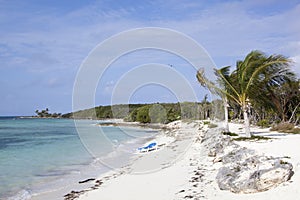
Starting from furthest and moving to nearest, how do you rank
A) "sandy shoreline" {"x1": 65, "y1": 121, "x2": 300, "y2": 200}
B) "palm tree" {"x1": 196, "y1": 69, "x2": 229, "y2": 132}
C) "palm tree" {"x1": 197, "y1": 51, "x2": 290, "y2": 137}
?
"palm tree" {"x1": 196, "y1": 69, "x2": 229, "y2": 132}
"palm tree" {"x1": 197, "y1": 51, "x2": 290, "y2": 137}
"sandy shoreline" {"x1": 65, "y1": 121, "x2": 300, "y2": 200}

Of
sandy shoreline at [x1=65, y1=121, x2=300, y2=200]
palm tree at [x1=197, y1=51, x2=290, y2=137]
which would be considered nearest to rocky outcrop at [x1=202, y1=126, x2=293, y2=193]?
sandy shoreline at [x1=65, y1=121, x2=300, y2=200]

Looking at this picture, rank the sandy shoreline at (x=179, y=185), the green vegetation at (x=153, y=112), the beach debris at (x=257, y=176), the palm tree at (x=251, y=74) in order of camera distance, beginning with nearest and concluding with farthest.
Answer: the sandy shoreline at (x=179, y=185), the beach debris at (x=257, y=176), the palm tree at (x=251, y=74), the green vegetation at (x=153, y=112)

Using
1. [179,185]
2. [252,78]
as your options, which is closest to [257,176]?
[179,185]

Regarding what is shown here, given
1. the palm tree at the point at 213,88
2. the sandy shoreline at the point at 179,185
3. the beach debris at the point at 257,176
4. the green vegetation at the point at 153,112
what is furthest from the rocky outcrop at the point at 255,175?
the green vegetation at the point at 153,112

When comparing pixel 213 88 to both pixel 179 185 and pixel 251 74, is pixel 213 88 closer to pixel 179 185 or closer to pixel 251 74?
pixel 251 74

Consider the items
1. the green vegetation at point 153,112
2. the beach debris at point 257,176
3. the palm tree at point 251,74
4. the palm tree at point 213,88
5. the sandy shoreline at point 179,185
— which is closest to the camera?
the sandy shoreline at point 179,185

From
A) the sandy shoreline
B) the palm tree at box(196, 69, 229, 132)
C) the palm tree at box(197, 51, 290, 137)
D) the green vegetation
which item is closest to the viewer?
the sandy shoreline

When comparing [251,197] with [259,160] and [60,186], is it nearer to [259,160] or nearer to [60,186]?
[259,160]

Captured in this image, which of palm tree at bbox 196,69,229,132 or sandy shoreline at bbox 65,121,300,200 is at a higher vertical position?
palm tree at bbox 196,69,229,132

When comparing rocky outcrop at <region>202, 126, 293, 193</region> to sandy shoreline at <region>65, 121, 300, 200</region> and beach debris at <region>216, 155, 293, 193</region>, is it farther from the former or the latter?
sandy shoreline at <region>65, 121, 300, 200</region>

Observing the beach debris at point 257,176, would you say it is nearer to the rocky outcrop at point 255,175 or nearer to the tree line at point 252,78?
the rocky outcrop at point 255,175

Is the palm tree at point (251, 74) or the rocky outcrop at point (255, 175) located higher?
the palm tree at point (251, 74)

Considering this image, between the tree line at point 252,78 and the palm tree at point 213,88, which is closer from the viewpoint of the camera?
the tree line at point 252,78

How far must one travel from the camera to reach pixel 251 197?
728cm
